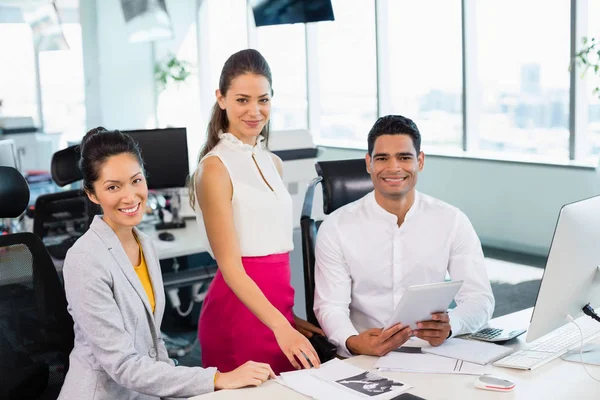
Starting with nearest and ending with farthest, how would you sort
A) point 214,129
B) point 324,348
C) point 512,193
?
point 324,348 < point 214,129 < point 512,193

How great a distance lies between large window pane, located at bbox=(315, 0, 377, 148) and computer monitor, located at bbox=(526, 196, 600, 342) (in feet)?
23.1

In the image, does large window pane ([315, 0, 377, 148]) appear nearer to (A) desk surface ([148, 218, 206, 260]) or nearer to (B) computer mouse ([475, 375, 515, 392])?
(A) desk surface ([148, 218, 206, 260])

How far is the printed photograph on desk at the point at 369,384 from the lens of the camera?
1774 mm

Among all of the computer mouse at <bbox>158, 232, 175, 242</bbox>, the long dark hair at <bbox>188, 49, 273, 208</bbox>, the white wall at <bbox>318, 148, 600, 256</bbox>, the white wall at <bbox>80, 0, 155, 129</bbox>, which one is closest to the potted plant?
the white wall at <bbox>318, 148, 600, 256</bbox>

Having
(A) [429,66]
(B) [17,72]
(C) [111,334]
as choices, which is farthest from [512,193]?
(B) [17,72]

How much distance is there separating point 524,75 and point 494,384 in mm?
5719

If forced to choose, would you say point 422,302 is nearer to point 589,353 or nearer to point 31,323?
Answer: point 589,353

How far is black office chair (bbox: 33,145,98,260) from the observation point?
3678mm

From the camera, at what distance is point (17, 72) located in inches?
428

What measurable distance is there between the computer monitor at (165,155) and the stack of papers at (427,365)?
2.48 m

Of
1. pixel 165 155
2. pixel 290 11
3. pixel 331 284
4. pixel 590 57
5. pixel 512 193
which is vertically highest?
pixel 290 11

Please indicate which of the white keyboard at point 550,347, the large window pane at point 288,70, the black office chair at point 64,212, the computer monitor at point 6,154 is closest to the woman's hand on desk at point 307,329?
the white keyboard at point 550,347

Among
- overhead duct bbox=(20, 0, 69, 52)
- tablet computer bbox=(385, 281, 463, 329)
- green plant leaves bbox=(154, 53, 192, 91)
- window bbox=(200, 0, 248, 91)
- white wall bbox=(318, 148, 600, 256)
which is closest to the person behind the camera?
tablet computer bbox=(385, 281, 463, 329)

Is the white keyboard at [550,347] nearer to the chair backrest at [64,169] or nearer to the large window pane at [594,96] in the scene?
the chair backrest at [64,169]
